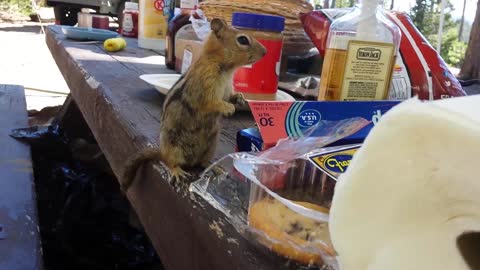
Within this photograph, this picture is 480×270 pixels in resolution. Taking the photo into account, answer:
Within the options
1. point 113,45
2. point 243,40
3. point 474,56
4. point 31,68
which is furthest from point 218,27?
point 31,68

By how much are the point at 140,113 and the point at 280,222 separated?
0.53 m

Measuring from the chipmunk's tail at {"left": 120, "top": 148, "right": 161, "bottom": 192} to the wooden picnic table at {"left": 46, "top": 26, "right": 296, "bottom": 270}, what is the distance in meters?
0.01

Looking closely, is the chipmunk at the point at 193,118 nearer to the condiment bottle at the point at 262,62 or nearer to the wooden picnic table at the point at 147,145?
the wooden picnic table at the point at 147,145

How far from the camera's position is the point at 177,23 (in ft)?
4.65

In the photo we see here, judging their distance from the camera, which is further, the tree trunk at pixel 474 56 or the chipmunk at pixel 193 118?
the tree trunk at pixel 474 56

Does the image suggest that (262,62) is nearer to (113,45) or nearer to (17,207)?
(17,207)

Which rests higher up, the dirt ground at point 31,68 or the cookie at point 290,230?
the cookie at point 290,230

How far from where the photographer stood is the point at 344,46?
2.44 feet

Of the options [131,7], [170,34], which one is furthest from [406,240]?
[131,7]

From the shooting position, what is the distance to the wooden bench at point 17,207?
933 mm

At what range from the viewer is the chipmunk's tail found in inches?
26.8

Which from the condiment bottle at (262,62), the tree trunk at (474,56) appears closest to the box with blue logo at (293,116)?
the condiment bottle at (262,62)

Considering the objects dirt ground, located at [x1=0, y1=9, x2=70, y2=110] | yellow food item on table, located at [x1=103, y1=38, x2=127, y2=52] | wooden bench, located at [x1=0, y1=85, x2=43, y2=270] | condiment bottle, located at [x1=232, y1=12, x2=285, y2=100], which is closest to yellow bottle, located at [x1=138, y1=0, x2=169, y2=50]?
yellow food item on table, located at [x1=103, y1=38, x2=127, y2=52]

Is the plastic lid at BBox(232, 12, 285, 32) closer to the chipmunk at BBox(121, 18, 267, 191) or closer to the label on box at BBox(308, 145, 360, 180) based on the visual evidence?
the chipmunk at BBox(121, 18, 267, 191)
